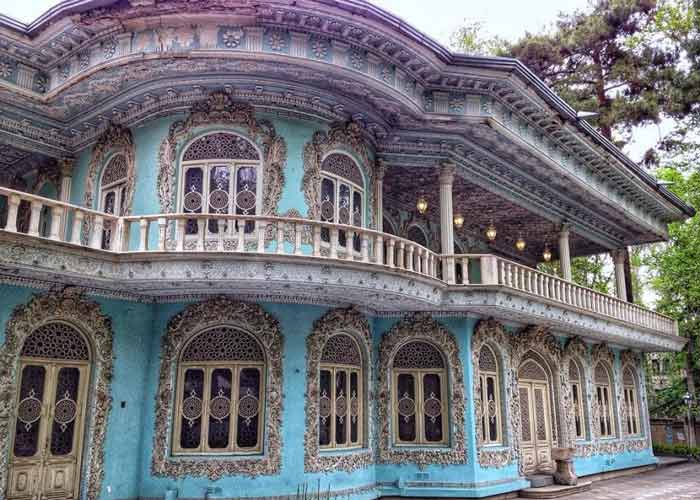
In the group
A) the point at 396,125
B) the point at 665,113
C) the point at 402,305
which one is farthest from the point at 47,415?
the point at 665,113

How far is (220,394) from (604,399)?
13.6 metres

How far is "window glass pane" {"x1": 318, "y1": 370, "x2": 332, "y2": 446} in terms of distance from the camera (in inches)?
481

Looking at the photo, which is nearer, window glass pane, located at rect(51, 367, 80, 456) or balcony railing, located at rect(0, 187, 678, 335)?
balcony railing, located at rect(0, 187, 678, 335)

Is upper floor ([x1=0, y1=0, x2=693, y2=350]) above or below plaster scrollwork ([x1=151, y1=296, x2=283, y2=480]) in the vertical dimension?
above

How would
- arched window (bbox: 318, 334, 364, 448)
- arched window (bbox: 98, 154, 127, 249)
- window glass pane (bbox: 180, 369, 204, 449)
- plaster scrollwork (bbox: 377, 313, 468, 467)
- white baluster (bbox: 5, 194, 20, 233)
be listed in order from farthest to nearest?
plaster scrollwork (bbox: 377, 313, 468, 467) < arched window (bbox: 98, 154, 127, 249) < arched window (bbox: 318, 334, 364, 448) < window glass pane (bbox: 180, 369, 204, 449) < white baluster (bbox: 5, 194, 20, 233)

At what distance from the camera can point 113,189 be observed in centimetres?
1281

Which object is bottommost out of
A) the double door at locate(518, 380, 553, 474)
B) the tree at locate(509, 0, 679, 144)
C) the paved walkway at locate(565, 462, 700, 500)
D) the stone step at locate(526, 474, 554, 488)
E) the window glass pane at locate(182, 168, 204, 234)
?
the paved walkway at locate(565, 462, 700, 500)

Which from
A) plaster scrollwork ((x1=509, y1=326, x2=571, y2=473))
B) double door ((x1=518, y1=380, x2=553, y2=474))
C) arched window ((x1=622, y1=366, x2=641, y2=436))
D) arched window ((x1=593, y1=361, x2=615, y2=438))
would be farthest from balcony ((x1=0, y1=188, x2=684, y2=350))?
arched window ((x1=622, y1=366, x2=641, y2=436))

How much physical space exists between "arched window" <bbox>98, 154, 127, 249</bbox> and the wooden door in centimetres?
268

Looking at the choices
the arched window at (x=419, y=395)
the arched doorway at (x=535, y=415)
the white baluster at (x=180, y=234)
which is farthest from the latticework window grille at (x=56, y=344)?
the arched doorway at (x=535, y=415)

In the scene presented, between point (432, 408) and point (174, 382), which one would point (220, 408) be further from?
point (432, 408)

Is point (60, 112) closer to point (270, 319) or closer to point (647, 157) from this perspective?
point (270, 319)

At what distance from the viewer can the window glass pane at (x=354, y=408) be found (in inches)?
510

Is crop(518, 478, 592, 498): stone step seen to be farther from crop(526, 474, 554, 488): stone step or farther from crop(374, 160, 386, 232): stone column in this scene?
crop(374, 160, 386, 232): stone column
